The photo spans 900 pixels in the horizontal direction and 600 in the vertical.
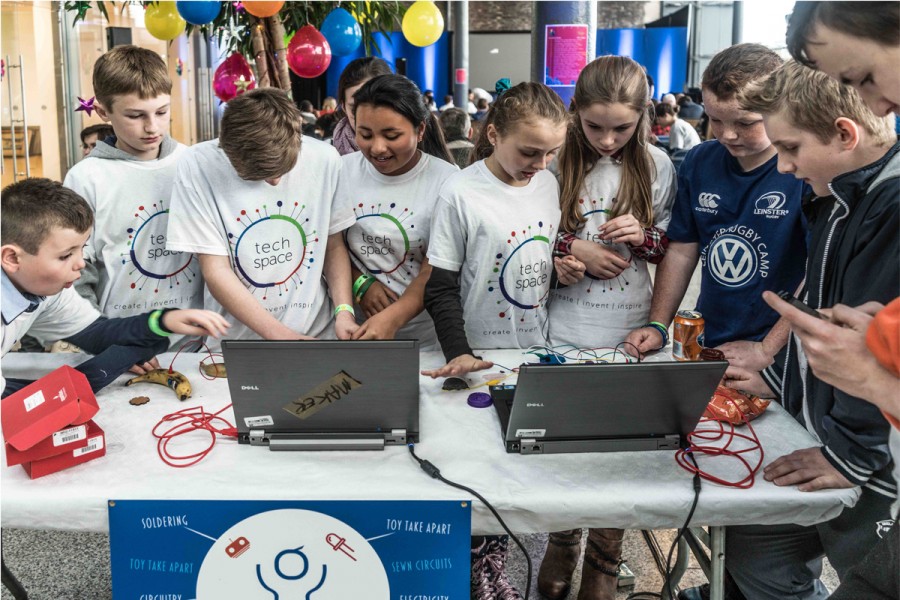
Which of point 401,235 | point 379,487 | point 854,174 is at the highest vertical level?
point 854,174

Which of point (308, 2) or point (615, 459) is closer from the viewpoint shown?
point (615, 459)

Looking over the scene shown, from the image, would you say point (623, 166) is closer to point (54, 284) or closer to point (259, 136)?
point (259, 136)

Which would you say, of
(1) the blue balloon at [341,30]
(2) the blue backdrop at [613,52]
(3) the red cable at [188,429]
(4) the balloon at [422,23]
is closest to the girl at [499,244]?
(3) the red cable at [188,429]

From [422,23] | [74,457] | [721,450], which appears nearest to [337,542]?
[74,457]

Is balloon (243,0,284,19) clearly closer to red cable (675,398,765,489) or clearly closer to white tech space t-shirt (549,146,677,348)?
white tech space t-shirt (549,146,677,348)

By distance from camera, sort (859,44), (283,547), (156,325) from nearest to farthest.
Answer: (859,44) → (283,547) → (156,325)

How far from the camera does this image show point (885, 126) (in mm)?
1354

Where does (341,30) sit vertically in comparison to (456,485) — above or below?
above

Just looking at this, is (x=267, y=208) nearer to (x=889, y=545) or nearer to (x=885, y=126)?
(x=885, y=126)

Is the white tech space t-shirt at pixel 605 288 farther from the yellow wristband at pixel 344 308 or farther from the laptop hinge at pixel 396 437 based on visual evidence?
the laptop hinge at pixel 396 437

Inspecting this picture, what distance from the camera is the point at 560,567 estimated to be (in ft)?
6.77

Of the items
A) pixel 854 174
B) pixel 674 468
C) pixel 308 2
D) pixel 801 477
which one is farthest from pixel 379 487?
pixel 308 2

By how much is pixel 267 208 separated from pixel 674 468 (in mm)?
1128

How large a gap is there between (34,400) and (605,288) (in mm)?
1333
